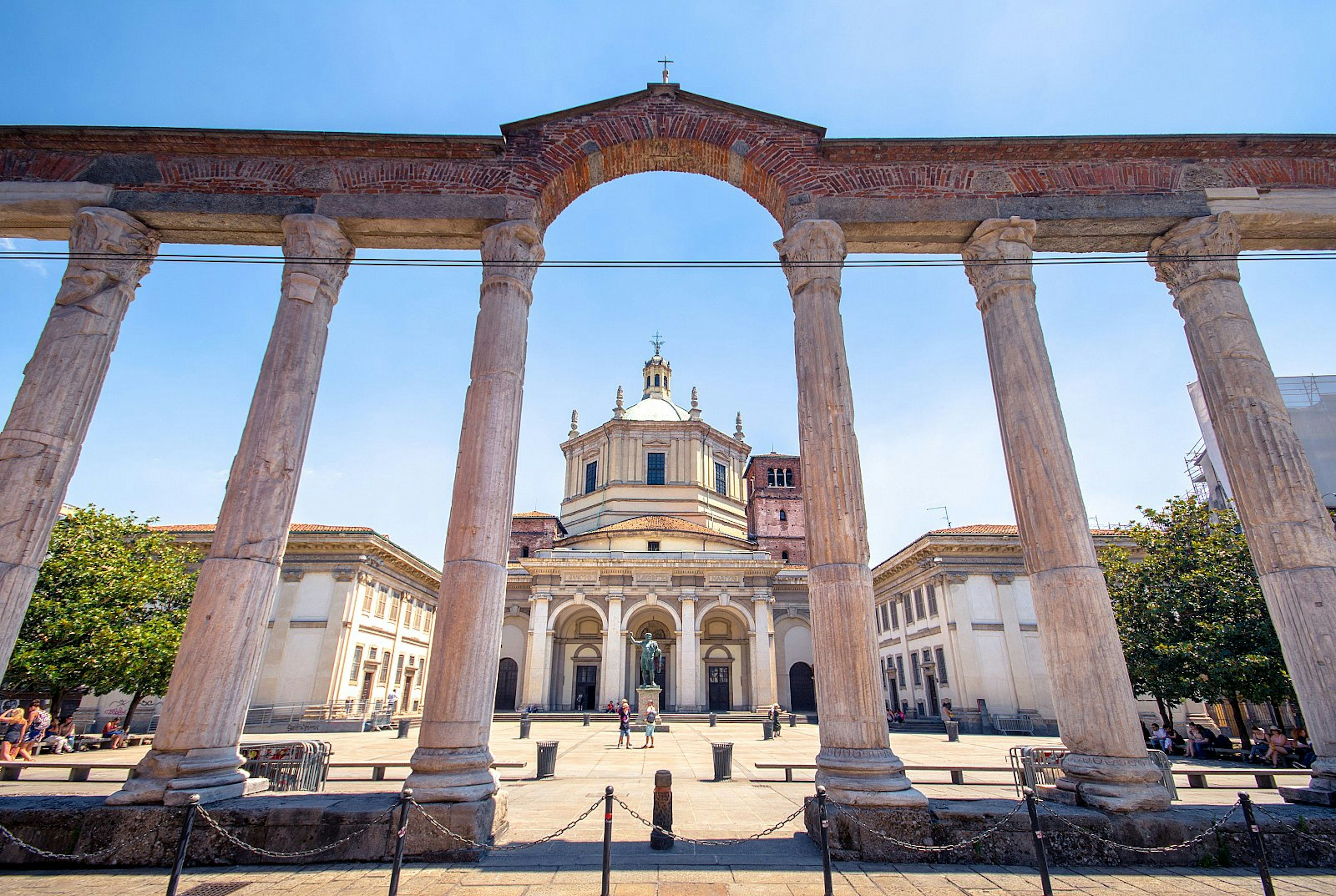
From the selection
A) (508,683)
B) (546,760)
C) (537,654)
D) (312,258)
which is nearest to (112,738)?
(537,654)

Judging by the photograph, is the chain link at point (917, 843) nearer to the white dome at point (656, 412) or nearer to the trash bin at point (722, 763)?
the trash bin at point (722, 763)

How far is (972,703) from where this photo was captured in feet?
86.7

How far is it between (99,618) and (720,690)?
88.8 ft

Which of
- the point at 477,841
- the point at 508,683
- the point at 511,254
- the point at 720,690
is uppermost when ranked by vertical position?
the point at 511,254

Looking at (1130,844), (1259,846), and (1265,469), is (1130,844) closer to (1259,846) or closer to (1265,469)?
(1259,846)

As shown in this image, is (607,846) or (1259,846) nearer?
(1259,846)

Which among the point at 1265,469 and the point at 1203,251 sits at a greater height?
the point at 1203,251

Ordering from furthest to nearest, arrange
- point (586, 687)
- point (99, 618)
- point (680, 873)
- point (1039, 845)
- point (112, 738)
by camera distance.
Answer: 1. point (586, 687)
2. point (112, 738)
3. point (99, 618)
4. point (680, 873)
5. point (1039, 845)

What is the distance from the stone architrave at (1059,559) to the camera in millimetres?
6293

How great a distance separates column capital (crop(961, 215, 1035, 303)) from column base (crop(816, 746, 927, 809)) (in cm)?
573

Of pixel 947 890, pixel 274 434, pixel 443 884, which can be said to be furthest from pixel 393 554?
pixel 947 890

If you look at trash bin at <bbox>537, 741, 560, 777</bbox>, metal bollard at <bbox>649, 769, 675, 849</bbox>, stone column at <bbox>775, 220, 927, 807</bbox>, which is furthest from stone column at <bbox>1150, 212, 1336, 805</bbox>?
trash bin at <bbox>537, 741, 560, 777</bbox>

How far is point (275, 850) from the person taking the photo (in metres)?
5.80

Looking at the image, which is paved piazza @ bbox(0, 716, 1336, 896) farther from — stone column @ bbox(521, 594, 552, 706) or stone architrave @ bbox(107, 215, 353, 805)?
stone column @ bbox(521, 594, 552, 706)
